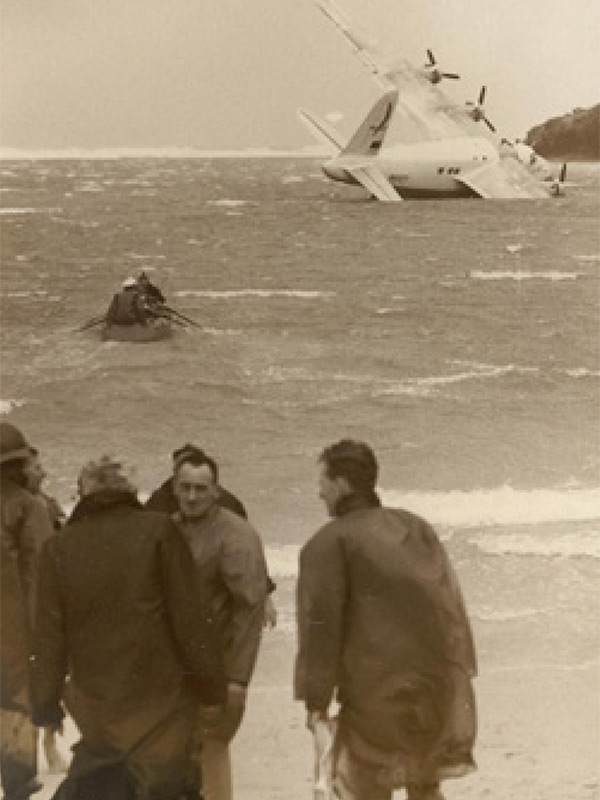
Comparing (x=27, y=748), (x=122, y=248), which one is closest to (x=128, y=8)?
(x=122, y=248)

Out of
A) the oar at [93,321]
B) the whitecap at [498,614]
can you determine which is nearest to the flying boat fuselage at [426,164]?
the oar at [93,321]

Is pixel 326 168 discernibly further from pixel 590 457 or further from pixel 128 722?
pixel 128 722

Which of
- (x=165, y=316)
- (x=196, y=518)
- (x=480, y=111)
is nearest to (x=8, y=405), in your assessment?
(x=165, y=316)

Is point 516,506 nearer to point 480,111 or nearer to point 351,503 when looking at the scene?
point 480,111

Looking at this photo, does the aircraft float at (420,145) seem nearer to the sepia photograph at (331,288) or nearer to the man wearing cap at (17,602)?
the sepia photograph at (331,288)

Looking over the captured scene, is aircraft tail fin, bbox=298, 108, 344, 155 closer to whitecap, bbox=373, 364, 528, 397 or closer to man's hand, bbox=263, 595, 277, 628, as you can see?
whitecap, bbox=373, 364, 528, 397

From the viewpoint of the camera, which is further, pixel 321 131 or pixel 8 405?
pixel 321 131
